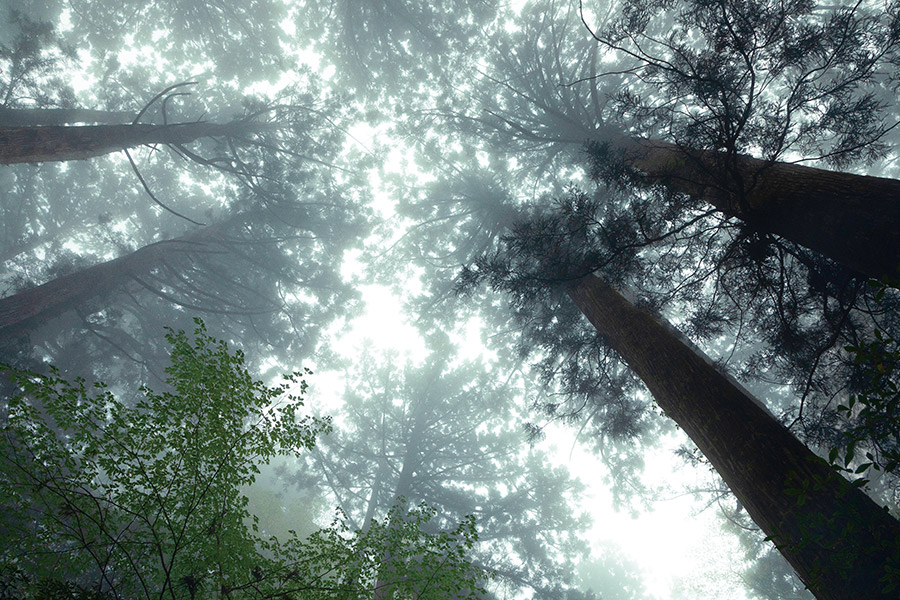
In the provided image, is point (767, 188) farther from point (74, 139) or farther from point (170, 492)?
point (74, 139)

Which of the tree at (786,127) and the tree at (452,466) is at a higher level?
the tree at (452,466)

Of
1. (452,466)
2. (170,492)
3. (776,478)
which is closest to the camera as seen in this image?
(776,478)

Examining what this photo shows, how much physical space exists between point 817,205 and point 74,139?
1171cm

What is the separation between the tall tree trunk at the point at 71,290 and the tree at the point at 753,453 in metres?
9.71

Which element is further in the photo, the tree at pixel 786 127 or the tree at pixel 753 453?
the tree at pixel 786 127

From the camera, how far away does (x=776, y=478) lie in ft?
8.61

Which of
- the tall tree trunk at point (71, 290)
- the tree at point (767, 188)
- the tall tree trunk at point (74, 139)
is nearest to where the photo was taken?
the tree at point (767, 188)

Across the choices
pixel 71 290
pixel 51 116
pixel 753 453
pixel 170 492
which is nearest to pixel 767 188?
pixel 753 453

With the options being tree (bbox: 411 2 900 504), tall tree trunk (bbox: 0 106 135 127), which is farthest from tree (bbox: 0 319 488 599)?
tall tree trunk (bbox: 0 106 135 127)

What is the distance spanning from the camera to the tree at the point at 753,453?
1.96 metres

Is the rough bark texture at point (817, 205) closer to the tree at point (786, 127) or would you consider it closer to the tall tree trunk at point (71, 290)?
the tree at point (786, 127)

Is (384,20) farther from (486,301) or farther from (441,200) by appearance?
(486,301)

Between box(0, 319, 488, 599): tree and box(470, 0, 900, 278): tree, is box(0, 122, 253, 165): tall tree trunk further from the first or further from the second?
box(470, 0, 900, 278): tree

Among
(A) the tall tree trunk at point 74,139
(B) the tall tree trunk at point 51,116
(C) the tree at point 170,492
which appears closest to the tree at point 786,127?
(C) the tree at point 170,492
